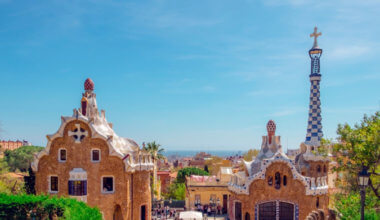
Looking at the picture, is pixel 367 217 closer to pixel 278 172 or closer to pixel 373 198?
pixel 373 198

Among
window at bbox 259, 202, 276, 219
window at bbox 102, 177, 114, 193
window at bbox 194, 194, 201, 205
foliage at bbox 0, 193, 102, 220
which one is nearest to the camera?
foliage at bbox 0, 193, 102, 220

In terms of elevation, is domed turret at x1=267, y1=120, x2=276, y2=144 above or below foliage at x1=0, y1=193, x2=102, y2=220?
above

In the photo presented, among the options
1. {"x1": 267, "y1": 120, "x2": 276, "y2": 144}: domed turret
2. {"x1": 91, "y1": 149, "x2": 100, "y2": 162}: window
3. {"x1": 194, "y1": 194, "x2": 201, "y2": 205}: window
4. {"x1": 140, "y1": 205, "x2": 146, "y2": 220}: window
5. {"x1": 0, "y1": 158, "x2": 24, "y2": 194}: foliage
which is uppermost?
{"x1": 267, "y1": 120, "x2": 276, "y2": 144}: domed turret

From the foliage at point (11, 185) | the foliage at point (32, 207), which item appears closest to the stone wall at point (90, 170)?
the foliage at point (11, 185)

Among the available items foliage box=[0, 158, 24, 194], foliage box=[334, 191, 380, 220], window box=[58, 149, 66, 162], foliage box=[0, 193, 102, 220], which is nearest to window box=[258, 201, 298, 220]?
foliage box=[334, 191, 380, 220]

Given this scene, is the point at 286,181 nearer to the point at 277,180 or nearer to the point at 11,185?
the point at 277,180

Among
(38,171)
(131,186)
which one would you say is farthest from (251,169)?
(38,171)

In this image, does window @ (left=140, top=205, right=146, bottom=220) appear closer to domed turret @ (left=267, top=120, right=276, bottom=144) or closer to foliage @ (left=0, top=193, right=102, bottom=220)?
foliage @ (left=0, top=193, right=102, bottom=220)

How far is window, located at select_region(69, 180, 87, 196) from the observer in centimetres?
2588

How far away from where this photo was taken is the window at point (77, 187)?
1019 inches

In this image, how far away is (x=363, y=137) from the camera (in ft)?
57.1

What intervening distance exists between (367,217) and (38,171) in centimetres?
2184

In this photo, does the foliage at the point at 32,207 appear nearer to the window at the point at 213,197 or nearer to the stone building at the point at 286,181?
the stone building at the point at 286,181

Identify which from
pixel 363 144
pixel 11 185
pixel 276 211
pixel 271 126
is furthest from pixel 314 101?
pixel 11 185
